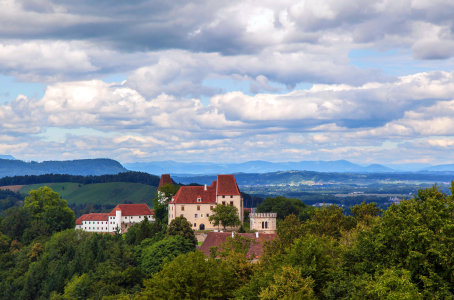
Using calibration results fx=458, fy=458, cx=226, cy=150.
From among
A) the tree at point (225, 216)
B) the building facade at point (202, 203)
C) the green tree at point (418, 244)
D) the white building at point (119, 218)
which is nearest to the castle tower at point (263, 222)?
the tree at point (225, 216)

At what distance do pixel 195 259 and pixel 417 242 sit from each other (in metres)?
24.8

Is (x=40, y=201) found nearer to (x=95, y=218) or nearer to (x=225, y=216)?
(x=95, y=218)

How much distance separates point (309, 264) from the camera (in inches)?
1615

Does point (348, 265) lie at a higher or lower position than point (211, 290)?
higher

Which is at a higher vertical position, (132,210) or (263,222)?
(132,210)

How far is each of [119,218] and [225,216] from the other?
58.1 m

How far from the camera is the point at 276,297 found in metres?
36.8

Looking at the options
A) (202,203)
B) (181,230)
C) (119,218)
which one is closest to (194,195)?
(202,203)

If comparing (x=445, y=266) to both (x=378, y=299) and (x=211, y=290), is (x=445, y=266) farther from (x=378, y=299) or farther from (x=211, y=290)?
(x=211, y=290)

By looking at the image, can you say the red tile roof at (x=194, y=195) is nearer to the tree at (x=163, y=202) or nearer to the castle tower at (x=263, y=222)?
the tree at (x=163, y=202)

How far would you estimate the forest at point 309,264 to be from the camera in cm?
3316

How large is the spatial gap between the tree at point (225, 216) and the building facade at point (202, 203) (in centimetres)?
433

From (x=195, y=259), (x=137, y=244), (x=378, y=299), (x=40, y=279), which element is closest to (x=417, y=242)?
(x=378, y=299)

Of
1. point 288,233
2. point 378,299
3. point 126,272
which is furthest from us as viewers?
point 126,272
